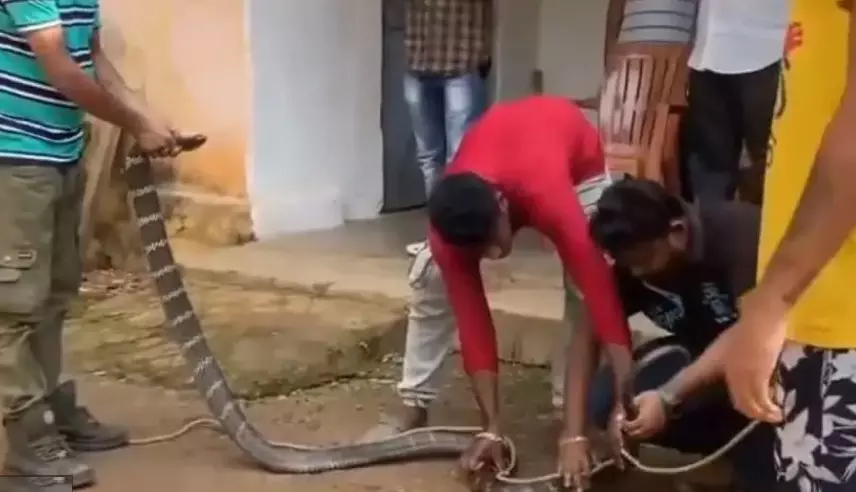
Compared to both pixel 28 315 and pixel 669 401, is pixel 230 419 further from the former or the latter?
pixel 669 401

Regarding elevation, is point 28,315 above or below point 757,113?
below

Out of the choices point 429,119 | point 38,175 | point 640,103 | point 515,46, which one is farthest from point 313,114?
point 38,175

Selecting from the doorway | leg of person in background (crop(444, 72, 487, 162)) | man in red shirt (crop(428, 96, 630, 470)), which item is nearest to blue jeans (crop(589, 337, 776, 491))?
man in red shirt (crop(428, 96, 630, 470))

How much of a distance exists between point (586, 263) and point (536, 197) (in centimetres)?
14

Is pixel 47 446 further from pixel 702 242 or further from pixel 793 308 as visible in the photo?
pixel 793 308

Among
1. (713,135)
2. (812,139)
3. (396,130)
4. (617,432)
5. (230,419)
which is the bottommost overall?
(396,130)

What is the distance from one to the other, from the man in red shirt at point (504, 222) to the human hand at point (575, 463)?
0.01 m

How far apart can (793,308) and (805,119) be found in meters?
0.17

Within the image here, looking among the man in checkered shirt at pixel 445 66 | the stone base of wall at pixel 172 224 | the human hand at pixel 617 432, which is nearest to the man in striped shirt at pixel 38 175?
the human hand at pixel 617 432

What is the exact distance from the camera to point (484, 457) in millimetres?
2383

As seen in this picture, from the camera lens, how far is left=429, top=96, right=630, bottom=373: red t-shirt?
87.5 inches

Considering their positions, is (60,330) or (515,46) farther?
(515,46)

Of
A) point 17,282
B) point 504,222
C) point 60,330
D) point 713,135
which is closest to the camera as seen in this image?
point 504,222

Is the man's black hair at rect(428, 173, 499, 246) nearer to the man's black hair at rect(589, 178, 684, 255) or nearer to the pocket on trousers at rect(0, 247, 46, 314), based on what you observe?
the man's black hair at rect(589, 178, 684, 255)
